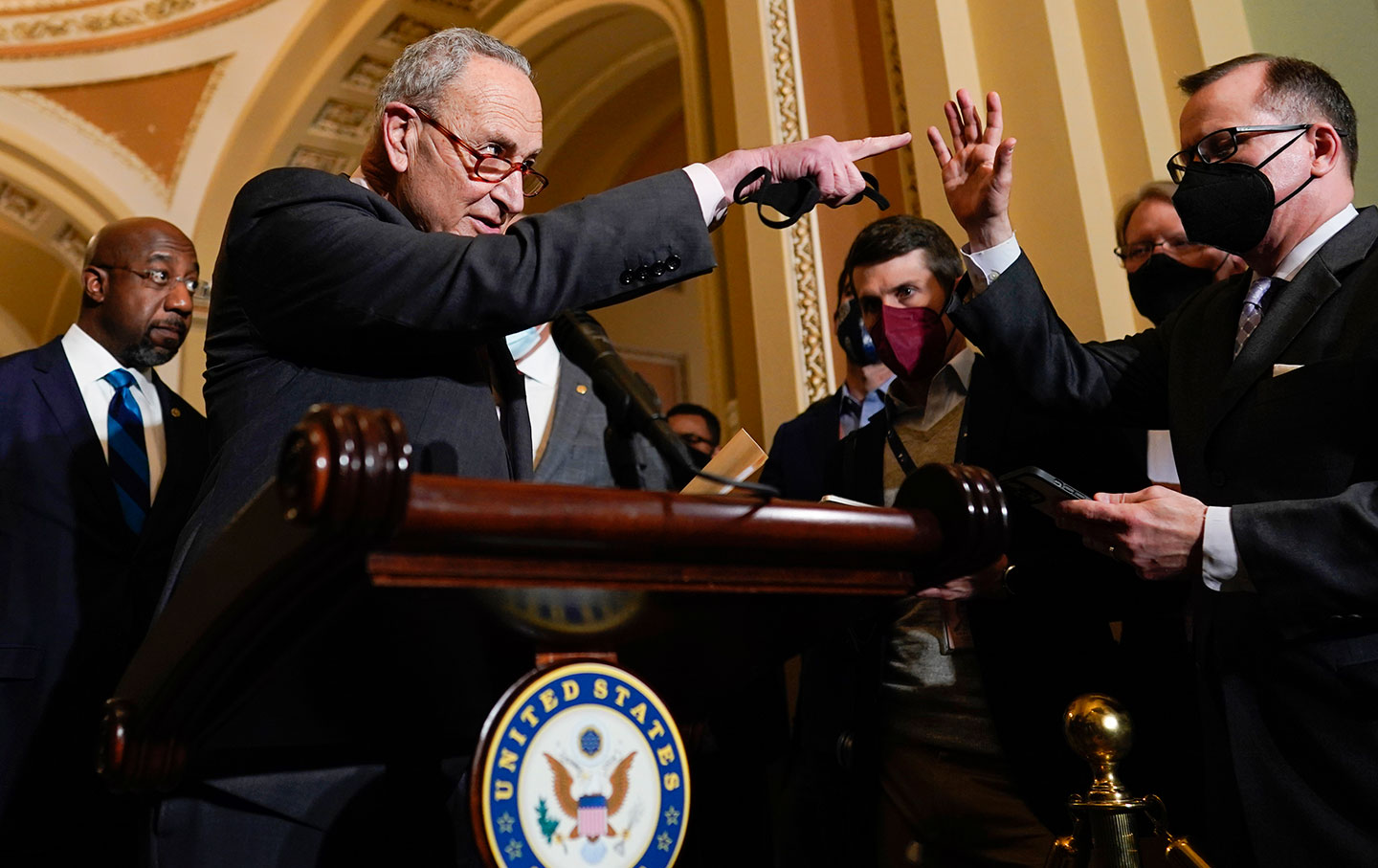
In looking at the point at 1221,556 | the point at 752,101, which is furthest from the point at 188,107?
the point at 1221,556

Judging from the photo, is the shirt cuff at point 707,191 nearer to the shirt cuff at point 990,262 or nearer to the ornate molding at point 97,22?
the shirt cuff at point 990,262

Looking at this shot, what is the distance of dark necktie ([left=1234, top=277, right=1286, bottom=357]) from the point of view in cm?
174

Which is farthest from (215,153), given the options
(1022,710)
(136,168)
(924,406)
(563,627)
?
(563,627)

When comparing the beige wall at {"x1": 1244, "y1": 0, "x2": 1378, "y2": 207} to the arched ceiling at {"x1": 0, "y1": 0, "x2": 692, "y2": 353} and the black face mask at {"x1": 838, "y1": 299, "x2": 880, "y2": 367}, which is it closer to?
the black face mask at {"x1": 838, "y1": 299, "x2": 880, "y2": 367}

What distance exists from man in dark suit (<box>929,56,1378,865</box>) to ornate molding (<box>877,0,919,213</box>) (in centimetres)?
163

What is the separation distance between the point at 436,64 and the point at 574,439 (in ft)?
3.02

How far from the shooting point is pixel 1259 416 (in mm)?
1600

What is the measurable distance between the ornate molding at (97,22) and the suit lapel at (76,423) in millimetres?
6237

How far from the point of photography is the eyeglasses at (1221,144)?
5.88 ft

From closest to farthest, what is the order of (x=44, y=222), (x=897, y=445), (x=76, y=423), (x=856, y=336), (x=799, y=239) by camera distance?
(x=897, y=445) < (x=76, y=423) < (x=856, y=336) < (x=799, y=239) < (x=44, y=222)

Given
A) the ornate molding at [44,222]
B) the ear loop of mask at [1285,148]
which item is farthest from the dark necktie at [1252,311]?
the ornate molding at [44,222]

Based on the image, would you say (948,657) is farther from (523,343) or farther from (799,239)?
(799,239)

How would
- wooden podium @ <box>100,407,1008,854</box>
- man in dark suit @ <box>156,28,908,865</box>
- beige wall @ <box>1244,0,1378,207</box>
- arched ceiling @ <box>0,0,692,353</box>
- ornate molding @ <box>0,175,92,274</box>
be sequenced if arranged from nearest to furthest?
wooden podium @ <box>100,407,1008,854</box> < man in dark suit @ <box>156,28,908,865</box> < beige wall @ <box>1244,0,1378,207</box> < arched ceiling @ <box>0,0,692,353</box> < ornate molding @ <box>0,175,92,274</box>

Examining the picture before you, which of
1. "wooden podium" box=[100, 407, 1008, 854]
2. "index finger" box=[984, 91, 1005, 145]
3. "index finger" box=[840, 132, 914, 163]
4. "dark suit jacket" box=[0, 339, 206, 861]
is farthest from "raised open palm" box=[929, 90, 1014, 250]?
"dark suit jacket" box=[0, 339, 206, 861]
